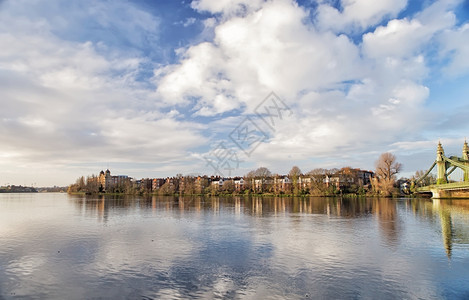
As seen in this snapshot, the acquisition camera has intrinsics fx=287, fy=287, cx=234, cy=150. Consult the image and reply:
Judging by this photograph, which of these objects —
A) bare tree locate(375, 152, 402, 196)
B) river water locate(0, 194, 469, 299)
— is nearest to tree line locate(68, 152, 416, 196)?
bare tree locate(375, 152, 402, 196)

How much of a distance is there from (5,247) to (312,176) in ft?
291

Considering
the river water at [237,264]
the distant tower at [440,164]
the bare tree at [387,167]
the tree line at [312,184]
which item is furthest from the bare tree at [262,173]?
the river water at [237,264]

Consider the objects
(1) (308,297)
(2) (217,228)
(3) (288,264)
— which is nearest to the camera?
(1) (308,297)

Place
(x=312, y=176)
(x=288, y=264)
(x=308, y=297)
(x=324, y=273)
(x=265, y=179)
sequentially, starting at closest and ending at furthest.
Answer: (x=308, y=297), (x=324, y=273), (x=288, y=264), (x=312, y=176), (x=265, y=179)

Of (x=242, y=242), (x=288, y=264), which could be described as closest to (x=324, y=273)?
(x=288, y=264)

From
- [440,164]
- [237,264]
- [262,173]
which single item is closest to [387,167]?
[440,164]

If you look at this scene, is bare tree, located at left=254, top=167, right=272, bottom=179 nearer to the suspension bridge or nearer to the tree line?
the tree line

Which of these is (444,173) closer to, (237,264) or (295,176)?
(295,176)

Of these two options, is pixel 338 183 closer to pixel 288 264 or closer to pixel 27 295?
pixel 288 264

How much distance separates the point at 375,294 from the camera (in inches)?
440

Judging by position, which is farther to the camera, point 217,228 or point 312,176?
point 312,176

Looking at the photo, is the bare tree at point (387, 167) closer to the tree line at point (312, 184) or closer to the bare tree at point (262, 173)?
the tree line at point (312, 184)

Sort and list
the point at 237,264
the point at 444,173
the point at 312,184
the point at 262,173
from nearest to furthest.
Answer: the point at 237,264 < the point at 444,173 < the point at 312,184 < the point at 262,173

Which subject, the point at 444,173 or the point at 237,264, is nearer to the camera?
the point at 237,264
